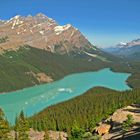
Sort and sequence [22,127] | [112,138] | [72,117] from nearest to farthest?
[112,138], [22,127], [72,117]

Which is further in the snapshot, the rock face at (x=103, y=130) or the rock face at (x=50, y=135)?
the rock face at (x=50, y=135)

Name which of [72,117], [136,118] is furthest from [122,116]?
[72,117]

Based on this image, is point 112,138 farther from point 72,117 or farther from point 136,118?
point 72,117

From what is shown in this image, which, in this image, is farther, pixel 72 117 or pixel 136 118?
pixel 72 117

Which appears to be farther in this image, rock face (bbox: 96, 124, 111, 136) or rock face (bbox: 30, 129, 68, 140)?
rock face (bbox: 30, 129, 68, 140)

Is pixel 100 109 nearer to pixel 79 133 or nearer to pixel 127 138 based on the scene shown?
pixel 79 133

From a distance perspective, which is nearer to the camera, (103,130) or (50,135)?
(103,130)

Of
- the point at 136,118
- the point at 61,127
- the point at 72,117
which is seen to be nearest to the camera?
the point at 136,118

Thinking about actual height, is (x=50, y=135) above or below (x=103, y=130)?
below

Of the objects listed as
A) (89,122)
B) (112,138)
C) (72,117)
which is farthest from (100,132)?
(72,117)

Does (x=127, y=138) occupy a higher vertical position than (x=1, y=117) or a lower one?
lower
